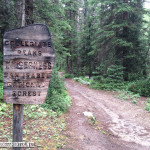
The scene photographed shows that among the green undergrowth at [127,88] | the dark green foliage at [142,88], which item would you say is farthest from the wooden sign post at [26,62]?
→ the dark green foliage at [142,88]

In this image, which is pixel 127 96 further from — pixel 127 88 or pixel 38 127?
pixel 38 127

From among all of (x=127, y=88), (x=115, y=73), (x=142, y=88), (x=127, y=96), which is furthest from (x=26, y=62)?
(x=115, y=73)

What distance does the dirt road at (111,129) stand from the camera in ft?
16.0

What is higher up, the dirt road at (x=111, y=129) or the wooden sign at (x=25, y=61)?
the wooden sign at (x=25, y=61)

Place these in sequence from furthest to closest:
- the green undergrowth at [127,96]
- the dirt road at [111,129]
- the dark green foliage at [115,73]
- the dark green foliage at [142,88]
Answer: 1. the dark green foliage at [115,73]
2. the dark green foliage at [142,88]
3. the green undergrowth at [127,96]
4. the dirt road at [111,129]

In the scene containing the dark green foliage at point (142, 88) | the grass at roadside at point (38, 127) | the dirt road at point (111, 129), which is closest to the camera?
the grass at roadside at point (38, 127)

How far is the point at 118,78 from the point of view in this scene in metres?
13.7

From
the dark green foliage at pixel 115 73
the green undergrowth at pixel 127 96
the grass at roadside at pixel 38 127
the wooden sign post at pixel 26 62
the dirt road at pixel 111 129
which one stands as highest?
the wooden sign post at pixel 26 62

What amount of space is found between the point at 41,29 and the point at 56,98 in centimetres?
533

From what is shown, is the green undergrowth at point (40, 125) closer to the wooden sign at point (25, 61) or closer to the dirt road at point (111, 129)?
the dirt road at point (111, 129)

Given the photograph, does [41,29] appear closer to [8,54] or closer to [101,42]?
[8,54]

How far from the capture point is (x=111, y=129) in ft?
20.8

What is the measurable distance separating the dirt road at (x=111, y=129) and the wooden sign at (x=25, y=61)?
8.63 ft

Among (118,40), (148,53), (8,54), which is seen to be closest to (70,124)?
(8,54)
